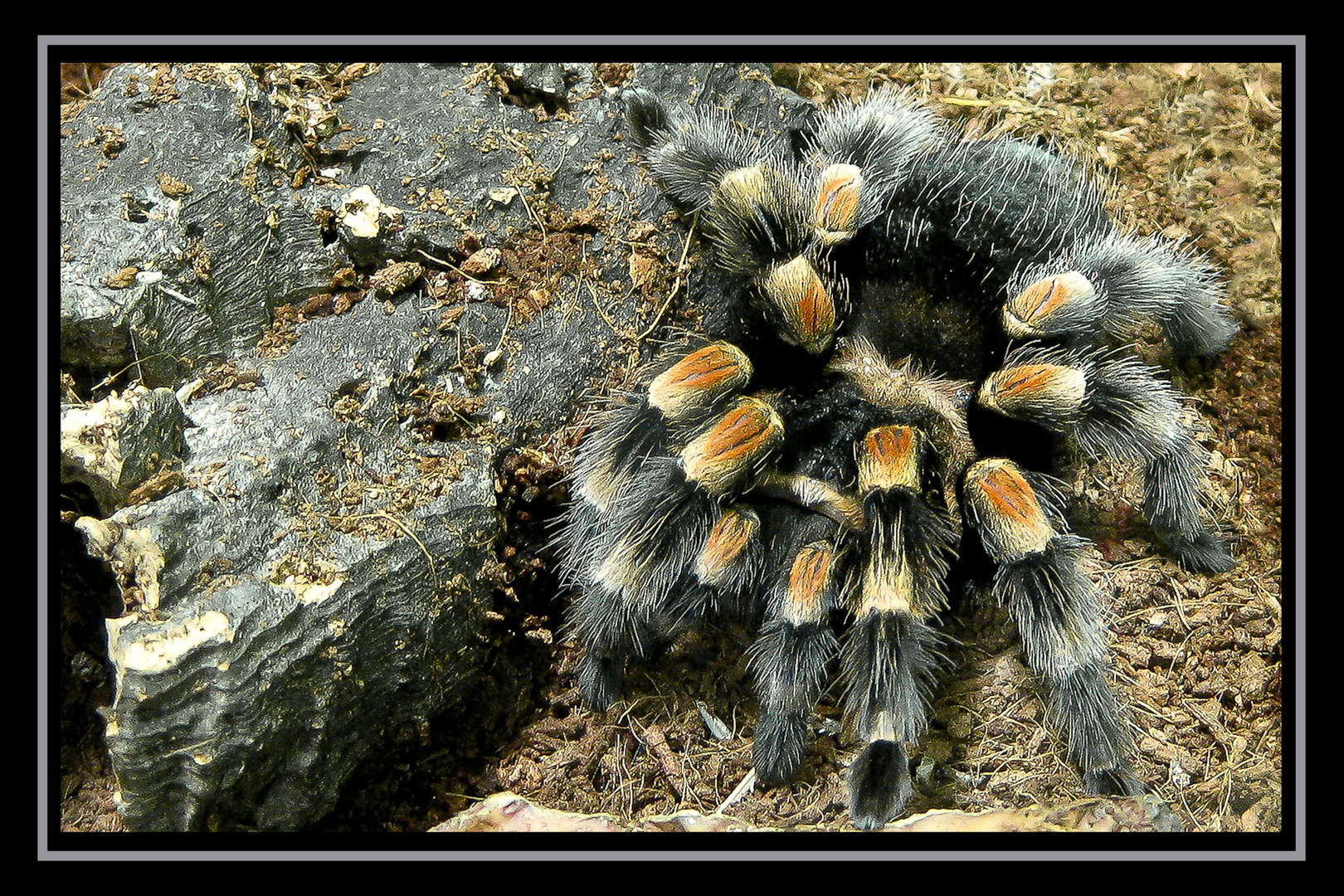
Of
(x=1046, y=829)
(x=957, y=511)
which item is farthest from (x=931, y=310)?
(x=1046, y=829)

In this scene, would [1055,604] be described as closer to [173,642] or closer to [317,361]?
[317,361]

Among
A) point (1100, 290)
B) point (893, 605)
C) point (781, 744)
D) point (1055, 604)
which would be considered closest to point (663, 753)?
point (781, 744)

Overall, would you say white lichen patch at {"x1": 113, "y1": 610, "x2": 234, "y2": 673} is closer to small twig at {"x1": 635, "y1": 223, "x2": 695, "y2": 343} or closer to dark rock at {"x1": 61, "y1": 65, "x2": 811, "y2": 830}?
dark rock at {"x1": 61, "y1": 65, "x2": 811, "y2": 830}

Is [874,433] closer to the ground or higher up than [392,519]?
higher up

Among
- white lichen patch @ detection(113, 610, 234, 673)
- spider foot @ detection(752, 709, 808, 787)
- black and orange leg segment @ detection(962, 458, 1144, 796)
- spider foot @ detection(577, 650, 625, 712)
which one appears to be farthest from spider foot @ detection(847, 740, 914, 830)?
white lichen patch @ detection(113, 610, 234, 673)

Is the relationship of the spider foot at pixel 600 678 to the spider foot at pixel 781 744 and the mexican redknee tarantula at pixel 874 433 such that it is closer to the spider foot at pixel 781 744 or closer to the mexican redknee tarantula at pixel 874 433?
the mexican redknee tarantula at pixel 874 433

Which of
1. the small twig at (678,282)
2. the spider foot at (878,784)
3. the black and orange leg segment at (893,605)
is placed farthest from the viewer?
the small twig at (678,282)

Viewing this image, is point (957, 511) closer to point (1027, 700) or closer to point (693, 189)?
point (1027, 700)

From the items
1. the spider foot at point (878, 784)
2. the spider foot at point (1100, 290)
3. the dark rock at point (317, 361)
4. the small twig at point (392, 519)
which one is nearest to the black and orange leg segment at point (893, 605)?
the spider foot at point (878, 784)
